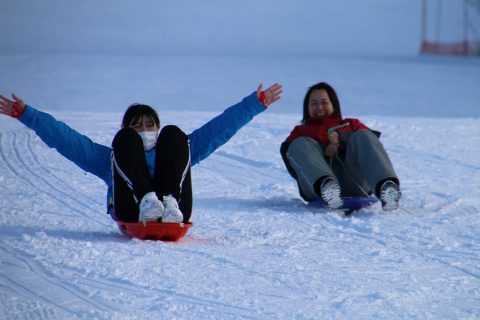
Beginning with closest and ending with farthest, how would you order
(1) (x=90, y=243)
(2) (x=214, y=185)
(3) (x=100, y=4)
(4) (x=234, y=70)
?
(1) (x=90, y=243) → (2) (x=214, y=185) → (4) (x=234, y=70) → (3) (x=100, y=4)

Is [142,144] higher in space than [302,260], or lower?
higher

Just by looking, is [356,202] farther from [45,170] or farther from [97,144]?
[45,170]

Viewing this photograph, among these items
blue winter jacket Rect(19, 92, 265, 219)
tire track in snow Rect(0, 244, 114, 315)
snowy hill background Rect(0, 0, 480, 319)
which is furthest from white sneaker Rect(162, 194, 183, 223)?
tire track in snow Rect(0, 244, 114, 315)

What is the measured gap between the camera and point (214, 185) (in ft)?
19.0

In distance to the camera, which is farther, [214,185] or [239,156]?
[239,156]

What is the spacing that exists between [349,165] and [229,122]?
989 millimetres

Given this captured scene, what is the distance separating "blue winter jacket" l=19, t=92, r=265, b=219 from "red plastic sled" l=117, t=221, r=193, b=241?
0.79 ft

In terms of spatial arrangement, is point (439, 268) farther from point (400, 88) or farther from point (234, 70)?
point (234, 70)

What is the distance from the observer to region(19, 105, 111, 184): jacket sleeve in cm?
399

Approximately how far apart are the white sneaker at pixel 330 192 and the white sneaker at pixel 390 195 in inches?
8.2

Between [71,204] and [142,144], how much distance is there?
3.81 ft

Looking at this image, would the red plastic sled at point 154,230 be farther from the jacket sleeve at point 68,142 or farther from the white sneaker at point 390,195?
the white sneaker at point 390,195

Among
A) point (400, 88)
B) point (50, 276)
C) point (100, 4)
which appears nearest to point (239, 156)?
point (50, 276)

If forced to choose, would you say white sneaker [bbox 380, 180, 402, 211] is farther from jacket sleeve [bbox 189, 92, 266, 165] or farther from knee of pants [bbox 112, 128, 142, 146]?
knee of pants [bbox 112, 128, 142, 146]
